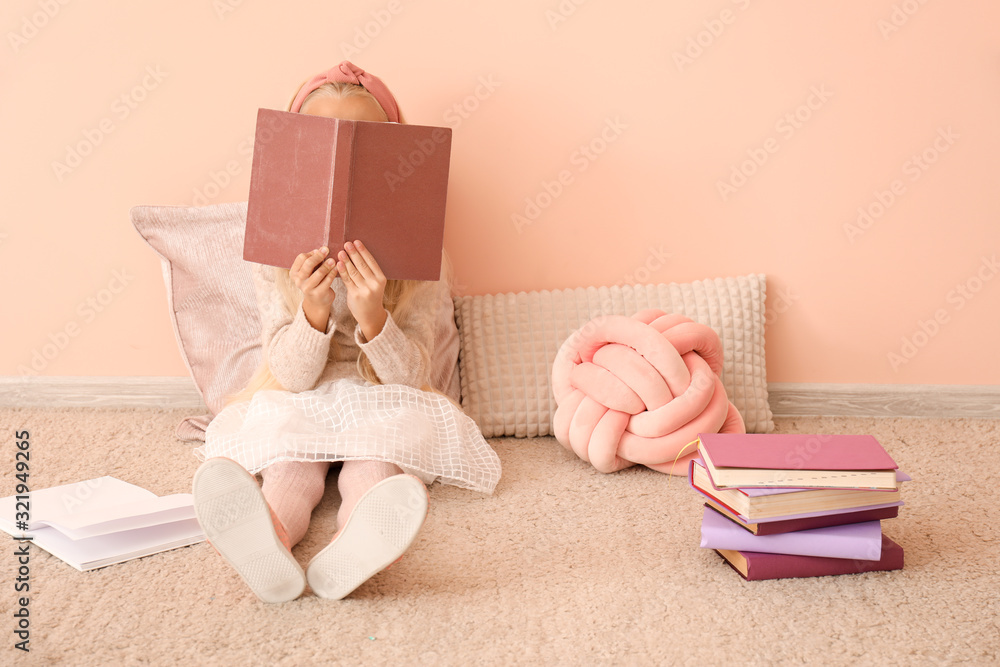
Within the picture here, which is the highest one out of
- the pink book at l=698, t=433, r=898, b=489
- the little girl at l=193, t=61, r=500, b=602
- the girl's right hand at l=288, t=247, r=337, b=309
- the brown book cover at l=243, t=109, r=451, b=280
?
the brown book cover at l=243, t=109, r=451, b=280

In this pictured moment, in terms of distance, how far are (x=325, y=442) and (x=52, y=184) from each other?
0.97 metres

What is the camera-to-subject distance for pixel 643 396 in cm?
136

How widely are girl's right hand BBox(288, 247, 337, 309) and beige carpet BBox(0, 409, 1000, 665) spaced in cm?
34

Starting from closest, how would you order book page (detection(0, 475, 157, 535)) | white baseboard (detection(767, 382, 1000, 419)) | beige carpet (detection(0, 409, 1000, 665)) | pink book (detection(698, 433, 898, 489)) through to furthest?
beige carpet (detection(0, 409, 1000, 665)) < pink book (detection(698, 433, 898, 489)) < book page (detection(0, 475, 157, 535)) < white baseboard (detection(767, 382, 1000, 419))

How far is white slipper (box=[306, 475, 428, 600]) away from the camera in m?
0.87

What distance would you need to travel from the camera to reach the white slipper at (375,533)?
34.3 inches

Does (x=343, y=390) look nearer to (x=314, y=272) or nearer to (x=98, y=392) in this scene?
(x=314, y=272)

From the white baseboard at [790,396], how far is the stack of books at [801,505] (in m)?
0.75

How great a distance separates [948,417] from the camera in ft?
5.68

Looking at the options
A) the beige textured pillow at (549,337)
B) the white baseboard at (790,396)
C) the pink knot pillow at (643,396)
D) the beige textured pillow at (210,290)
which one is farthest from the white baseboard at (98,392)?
the pink knot pillow at (643,396)

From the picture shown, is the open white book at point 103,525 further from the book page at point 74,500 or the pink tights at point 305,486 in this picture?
the pink tights at point 305,486

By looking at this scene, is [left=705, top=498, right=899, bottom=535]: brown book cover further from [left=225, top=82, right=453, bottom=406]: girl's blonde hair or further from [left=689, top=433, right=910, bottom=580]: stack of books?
[left=225, top=82, right=453, bottom=406]: girl's blonde hair

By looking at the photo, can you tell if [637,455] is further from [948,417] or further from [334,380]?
[948,417]

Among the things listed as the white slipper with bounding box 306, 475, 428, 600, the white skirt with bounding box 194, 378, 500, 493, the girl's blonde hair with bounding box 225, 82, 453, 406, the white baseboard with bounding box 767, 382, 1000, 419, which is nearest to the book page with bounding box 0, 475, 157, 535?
the white skirt with bounding box 194, 378, 500, 493
